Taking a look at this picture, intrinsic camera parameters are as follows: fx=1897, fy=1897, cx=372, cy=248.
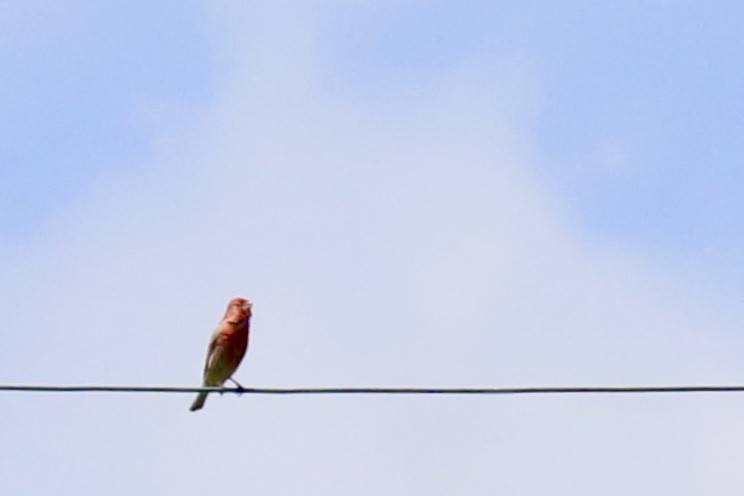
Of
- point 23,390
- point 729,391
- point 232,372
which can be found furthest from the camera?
point 232,372

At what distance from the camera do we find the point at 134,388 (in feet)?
34.2

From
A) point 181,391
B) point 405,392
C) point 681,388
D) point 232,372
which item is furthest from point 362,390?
→ point 232,372

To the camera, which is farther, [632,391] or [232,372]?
[232,372]

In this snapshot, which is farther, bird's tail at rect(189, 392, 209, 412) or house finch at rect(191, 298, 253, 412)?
bird's tail at rect(189, 392, 209, 412)

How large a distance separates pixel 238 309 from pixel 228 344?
33 cm

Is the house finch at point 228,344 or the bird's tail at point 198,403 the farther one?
the bird's tail at point 198,403

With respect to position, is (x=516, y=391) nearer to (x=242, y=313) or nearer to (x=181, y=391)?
(x=181, y=391)

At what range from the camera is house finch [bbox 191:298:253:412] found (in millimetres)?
16250

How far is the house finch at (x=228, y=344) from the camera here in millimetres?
16250

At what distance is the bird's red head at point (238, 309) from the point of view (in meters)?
16.4

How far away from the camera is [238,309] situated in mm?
16406

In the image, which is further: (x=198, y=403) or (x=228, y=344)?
(x=198, y=403)

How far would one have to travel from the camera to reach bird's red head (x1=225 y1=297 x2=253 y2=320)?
53.7 feet

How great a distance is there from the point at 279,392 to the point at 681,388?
91.0 inches
